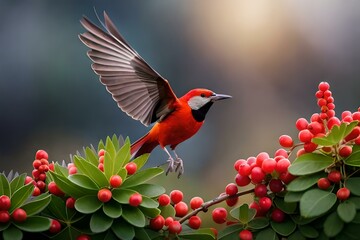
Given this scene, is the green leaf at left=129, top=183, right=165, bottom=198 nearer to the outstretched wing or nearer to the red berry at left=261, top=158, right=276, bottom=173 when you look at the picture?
the red berry at left=261, top=158, right=276, bottom=173

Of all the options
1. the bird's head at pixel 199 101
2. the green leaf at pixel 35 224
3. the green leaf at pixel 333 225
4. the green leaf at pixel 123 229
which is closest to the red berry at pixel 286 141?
the green leaf at pixel 333 225

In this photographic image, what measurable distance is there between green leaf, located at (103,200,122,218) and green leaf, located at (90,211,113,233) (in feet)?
0.03

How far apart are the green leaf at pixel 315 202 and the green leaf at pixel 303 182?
0.01 meters

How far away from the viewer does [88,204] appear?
81 centimetres

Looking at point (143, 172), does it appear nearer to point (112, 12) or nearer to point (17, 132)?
point (17, 132)

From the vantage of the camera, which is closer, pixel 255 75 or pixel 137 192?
pixel 137 192

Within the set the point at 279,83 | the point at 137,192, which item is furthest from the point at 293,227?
the point at 279,83

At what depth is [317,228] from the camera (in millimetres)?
804

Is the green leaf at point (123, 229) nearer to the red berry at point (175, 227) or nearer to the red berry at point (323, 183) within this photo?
the red berry at point (175, 227)

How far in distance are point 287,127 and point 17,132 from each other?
171 cm

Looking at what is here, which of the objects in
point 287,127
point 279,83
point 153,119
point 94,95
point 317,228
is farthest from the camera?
point 94,95

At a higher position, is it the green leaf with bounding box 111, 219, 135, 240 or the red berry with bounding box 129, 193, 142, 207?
the red berry with bounding box 129, 193, 142, 207

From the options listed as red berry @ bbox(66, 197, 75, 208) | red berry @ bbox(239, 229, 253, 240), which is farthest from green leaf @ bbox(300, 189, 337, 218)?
red berry @ bbox(66, 197, 75, 208)

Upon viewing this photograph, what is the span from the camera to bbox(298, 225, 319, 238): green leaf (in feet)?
2.60
